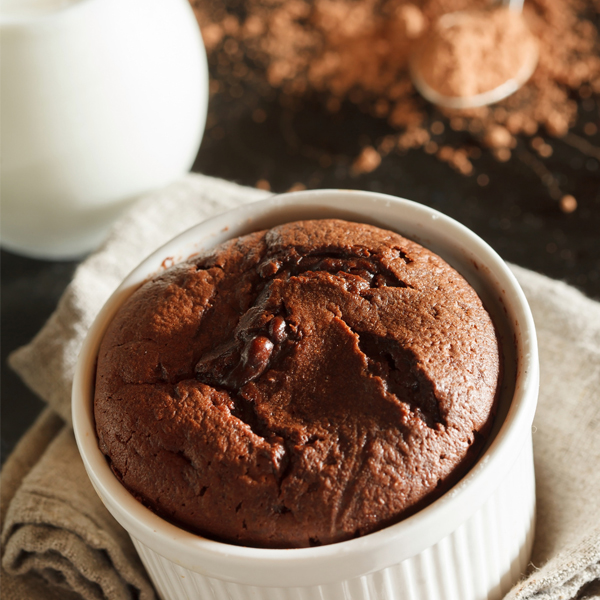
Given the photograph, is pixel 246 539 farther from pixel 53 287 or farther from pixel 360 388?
pixel 53 287

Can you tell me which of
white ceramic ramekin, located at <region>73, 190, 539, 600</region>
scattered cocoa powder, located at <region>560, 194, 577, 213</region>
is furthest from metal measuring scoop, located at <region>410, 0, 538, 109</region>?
white ceramic ramekin, located at <region>73, 190, 539, 600</region>

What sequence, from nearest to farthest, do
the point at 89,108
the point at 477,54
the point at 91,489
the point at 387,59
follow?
the point at 91,489 < the point at 89,108 < the point at 477,54 < the point at 387,59

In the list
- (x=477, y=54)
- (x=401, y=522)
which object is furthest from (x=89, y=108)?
(x=477, y=54)

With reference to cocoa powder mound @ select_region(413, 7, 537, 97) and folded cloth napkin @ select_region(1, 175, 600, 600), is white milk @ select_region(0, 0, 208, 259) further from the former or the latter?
cocoa powder mound @ select_region(413, 7, 537, 97)

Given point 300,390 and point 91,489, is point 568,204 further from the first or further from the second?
point 91,489

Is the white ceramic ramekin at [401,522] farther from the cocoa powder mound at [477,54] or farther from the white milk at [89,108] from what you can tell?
the cocoa powder mound at [477,54]

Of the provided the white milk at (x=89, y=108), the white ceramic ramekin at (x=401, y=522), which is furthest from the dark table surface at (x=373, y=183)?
the white ceramic ramekin at (x=401, y=522)
